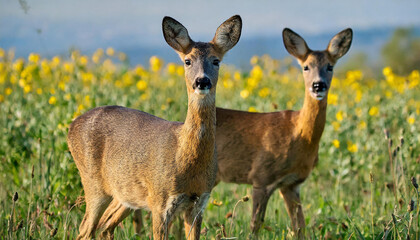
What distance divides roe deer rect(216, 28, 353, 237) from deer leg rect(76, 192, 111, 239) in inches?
61.4

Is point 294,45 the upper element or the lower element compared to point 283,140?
upper

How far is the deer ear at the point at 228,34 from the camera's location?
4.43m

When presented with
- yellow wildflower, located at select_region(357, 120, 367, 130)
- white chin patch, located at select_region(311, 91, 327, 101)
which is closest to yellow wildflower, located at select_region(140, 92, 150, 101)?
yellow wildflower, located at select_region(357, 120, 367, 130)

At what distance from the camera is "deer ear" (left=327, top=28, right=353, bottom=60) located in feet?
21.6

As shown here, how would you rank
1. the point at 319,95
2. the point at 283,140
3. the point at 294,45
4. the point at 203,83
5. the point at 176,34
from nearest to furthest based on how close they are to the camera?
the point at 203,83 < the point at 176,34 < the point at 319,95 < the point at 283,140 < the point at 294,45

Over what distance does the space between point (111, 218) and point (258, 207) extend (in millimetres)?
1574

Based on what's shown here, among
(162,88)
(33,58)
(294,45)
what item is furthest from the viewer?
(162,88)

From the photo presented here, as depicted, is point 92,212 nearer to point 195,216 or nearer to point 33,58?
point 195,216

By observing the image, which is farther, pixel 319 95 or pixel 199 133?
pixel 319 95

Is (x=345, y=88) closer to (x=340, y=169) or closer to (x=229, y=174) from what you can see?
(x=340, y=169)

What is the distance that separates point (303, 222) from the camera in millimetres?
5824

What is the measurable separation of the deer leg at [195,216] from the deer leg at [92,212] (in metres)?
0.90

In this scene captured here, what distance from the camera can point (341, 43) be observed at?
21.8 feet

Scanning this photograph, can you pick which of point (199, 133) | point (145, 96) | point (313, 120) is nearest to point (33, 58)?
point (145, 96)
